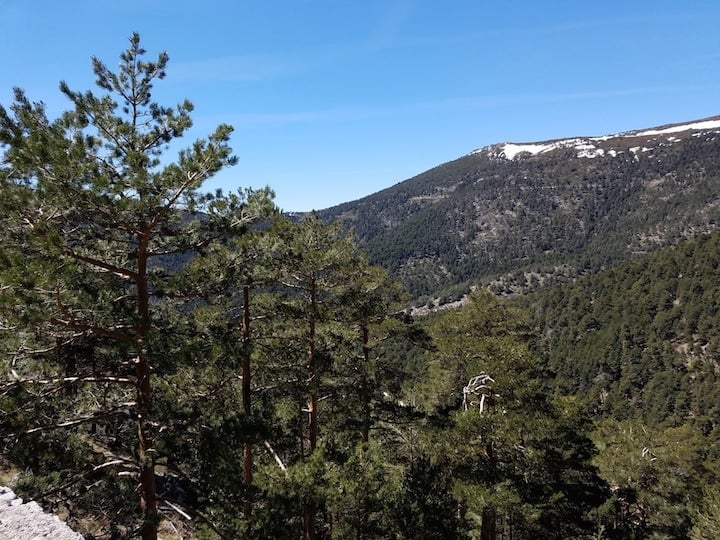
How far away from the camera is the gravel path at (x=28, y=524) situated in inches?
249

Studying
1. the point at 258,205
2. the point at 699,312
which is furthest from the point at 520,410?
the point at 699,312

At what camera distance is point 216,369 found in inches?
319

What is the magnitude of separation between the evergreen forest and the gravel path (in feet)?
0.65

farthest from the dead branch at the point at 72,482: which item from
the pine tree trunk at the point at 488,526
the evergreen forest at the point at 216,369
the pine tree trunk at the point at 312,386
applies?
the pine tree trunk at the point at 488,526

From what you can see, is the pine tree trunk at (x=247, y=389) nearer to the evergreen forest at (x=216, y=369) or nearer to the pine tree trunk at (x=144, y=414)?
the evergreen forest at (x=216, y=369)

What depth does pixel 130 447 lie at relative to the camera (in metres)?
7.80

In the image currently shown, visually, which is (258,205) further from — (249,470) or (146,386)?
(249,470)

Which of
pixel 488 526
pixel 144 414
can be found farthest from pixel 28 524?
pixel 488 526

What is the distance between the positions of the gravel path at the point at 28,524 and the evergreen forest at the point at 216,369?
0.65 ft

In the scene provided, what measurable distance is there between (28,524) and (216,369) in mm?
3278

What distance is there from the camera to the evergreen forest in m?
6.46

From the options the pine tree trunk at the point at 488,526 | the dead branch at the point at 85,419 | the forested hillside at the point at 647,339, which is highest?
the dead branch at the point at 85,419

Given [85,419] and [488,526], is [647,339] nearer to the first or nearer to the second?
[488,526]

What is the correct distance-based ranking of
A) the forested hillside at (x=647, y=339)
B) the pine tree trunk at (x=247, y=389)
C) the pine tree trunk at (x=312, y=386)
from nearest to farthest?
the pine tree trunk at (x=247, y=389) → the pine tree trunk at (x=312, y=386) → the forested hillside at (x=647, y=339)
